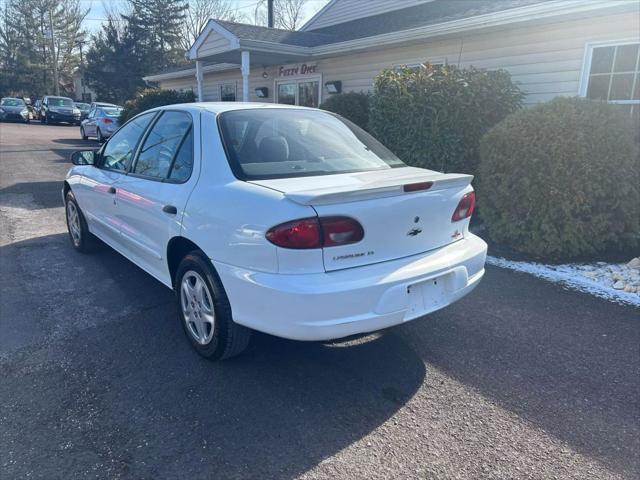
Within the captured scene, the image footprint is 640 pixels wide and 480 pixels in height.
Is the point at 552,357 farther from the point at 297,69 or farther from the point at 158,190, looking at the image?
the point at 297,69

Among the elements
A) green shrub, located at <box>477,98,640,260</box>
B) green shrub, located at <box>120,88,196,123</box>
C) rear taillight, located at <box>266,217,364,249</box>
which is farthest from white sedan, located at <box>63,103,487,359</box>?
green shrub, located at <box>120,88,196,123</box>

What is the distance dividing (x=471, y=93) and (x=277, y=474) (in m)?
6.18

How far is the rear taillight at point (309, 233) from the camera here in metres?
2.48

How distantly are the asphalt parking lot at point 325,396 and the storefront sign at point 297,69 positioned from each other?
10.6 m

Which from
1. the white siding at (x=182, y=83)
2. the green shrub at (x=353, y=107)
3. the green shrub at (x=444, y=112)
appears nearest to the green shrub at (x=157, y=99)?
the white siding at (x=182, y=83)

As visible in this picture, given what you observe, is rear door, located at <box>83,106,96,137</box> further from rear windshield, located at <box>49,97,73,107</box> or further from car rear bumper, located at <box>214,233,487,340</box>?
car rear bumper, located at <box>214,233,487,340</box>

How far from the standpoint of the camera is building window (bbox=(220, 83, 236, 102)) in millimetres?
17750

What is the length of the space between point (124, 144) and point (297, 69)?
34.6 ft

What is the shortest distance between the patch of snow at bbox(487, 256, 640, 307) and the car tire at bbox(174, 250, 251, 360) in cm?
334

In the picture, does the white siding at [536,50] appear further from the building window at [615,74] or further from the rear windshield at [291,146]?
the rear windshield at [291,146]

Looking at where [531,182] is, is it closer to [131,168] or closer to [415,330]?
[415,330]

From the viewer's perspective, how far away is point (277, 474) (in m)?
2.24

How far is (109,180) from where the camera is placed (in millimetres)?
4355

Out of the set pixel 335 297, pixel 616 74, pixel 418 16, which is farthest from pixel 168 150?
pixel 418 16
